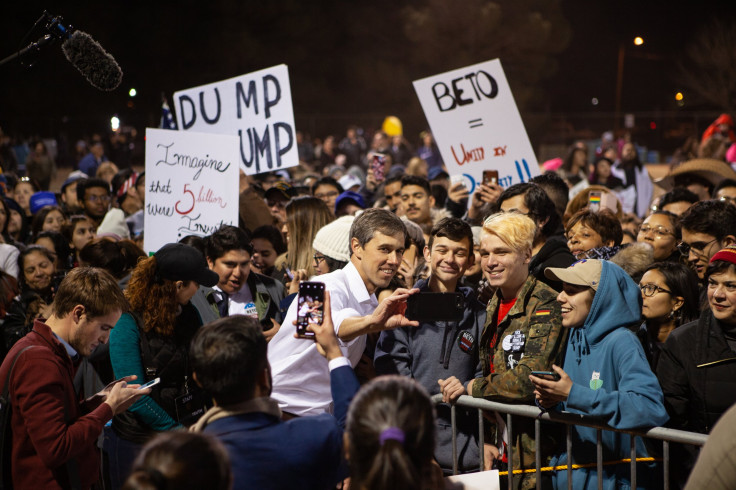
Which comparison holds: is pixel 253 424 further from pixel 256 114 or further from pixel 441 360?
pixel 256 114

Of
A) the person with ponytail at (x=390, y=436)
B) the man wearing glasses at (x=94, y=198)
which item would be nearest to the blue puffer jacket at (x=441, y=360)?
the person with ponytail at (x=390, y=436)

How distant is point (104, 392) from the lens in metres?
4.06

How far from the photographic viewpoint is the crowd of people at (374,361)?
2.74m

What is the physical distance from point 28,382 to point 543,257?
2.97 meters

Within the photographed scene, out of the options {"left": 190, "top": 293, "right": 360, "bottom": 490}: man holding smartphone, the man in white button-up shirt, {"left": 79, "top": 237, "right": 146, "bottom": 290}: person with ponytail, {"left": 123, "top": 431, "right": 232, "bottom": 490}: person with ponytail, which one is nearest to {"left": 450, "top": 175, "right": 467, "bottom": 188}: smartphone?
{"left": 79, "top": 237, "right": 146, "bottom": 290}: person with ponytail

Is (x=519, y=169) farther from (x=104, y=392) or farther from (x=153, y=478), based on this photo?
(x=153, y=478)

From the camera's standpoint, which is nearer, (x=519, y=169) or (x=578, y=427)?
(x=578, y=427)

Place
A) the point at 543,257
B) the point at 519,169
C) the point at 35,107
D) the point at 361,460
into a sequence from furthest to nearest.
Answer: the point at 35,107 < the point at 519,169 < the point at 543,257 < the point at 361,460

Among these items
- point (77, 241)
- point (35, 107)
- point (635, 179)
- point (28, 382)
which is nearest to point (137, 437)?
point (28, 382)

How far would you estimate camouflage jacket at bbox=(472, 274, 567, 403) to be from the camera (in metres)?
3.99

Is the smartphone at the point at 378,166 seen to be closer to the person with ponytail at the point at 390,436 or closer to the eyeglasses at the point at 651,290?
the eyeglasses at the point at 651,290

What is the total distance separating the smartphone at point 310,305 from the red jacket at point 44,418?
122 cm

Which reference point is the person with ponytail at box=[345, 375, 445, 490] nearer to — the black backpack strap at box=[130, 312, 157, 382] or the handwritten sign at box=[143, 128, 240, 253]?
the black backpack strap at box=[130, 312, 157, 382]

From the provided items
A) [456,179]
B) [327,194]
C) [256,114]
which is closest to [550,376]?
[456,179]
